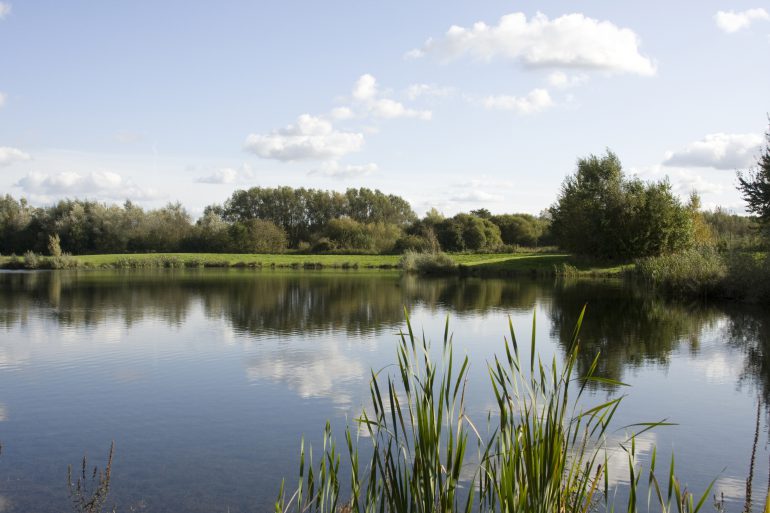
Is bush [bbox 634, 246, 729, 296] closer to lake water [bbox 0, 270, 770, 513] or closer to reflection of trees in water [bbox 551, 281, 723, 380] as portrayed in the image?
reflection of trees in water [bbox 551, 281, 723, 380]

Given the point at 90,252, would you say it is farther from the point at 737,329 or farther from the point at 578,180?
the point at 737,329

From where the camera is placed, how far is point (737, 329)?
631 inches

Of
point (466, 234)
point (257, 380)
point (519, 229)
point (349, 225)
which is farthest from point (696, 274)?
point (349, 225)

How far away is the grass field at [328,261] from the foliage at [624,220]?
2.64 metres

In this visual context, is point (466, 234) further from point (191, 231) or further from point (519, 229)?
point (191, 231)

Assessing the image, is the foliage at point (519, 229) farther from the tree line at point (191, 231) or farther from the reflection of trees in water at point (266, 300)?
the reflection of trees in water at point (266, 300)

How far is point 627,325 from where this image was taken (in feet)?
54.9

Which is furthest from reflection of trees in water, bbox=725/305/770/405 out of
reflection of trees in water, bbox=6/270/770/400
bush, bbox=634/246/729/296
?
bush, bbox=634/246/729/296

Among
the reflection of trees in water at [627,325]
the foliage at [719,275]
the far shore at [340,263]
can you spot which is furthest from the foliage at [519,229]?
the reflection of trees in water at [627,325]

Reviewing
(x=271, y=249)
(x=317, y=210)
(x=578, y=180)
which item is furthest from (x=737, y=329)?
(x=317, y=210)

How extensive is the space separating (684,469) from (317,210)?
64644 millimetres

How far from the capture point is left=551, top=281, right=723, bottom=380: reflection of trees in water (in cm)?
1253

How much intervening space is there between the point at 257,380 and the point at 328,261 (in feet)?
132

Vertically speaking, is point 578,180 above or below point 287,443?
above
